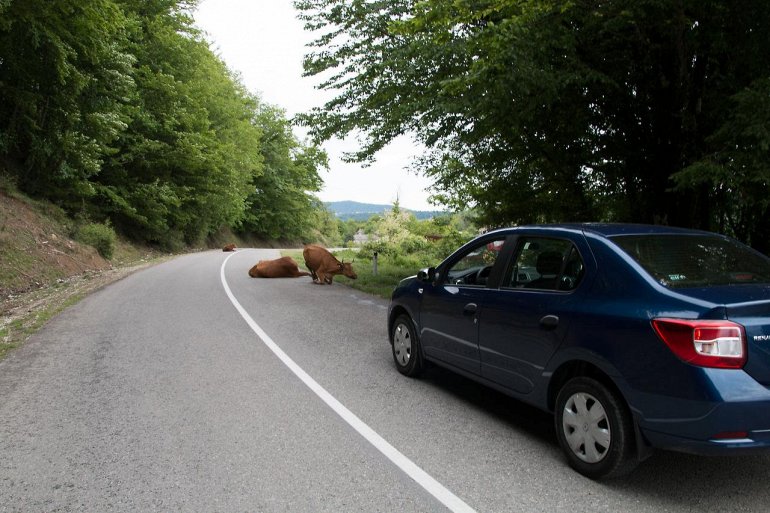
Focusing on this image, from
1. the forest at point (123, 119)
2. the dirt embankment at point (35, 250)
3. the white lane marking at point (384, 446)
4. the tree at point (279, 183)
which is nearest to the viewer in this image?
the white lane marking at point (384, 446)

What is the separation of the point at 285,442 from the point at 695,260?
3.37 meters

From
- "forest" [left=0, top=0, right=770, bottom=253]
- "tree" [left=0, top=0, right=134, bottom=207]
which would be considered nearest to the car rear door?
"forest" [left=0, top=0, right=770, bottom=253]

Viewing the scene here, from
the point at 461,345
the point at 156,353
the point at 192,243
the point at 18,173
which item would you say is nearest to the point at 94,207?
the point at 18,173

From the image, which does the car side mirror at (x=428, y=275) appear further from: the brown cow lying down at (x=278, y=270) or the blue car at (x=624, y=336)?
the brown cow lying down at (x=278, y=270)

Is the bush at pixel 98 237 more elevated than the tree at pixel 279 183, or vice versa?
the tree at pixel 279 183

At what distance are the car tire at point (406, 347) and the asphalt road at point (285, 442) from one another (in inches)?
5.2

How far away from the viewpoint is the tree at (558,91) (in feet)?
26.0

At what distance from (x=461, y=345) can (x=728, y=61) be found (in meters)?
7.42

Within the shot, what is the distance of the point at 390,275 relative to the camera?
17.5 m

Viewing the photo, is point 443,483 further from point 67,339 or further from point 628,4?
point 628,4

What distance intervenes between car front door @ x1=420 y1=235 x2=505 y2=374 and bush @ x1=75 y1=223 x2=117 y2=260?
19.6 meters

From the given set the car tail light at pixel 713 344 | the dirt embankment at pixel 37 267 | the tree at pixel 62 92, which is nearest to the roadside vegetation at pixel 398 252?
the dirt embankment at pixel 37 267

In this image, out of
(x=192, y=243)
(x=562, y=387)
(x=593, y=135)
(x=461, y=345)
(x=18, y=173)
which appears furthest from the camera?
(x=192, y=243)

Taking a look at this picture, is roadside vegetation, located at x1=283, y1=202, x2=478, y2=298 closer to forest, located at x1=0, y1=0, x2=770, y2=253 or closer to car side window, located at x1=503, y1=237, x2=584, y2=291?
forest, located at x1=0, y1=0, x2=770, y2=253
